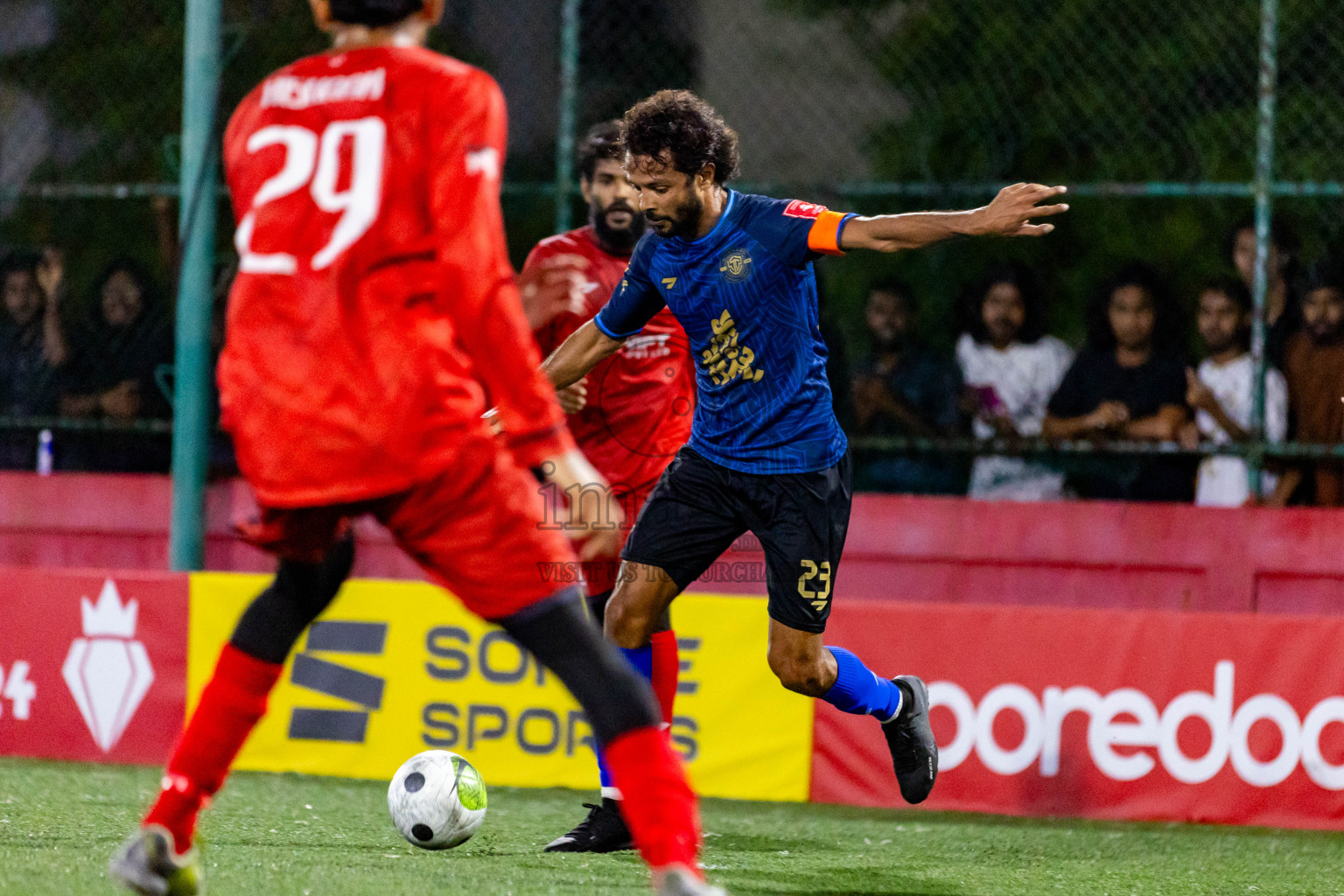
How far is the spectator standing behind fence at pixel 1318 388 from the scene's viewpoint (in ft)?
23.3

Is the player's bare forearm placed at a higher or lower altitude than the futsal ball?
higher

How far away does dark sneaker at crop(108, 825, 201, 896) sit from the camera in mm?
3229

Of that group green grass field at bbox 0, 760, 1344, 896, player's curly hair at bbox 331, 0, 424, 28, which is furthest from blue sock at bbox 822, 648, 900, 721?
player's curly hair at bbox 331, 0, 424, 28

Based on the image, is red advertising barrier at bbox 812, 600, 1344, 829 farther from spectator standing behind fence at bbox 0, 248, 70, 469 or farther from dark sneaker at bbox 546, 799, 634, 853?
spectator standing behind fence at bbox 0, 248, 70, 469

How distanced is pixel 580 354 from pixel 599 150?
1.08 metres

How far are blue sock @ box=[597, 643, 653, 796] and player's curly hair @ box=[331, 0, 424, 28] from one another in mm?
2359

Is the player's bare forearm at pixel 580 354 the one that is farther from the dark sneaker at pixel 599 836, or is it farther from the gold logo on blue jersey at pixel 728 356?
the dark sneaker at pixel 599 836

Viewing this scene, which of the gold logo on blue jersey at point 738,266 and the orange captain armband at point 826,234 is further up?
the orange captain armband at point 826,234

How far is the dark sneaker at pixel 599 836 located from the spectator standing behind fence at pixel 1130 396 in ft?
10.4

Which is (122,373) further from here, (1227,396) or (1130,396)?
(1227,396)

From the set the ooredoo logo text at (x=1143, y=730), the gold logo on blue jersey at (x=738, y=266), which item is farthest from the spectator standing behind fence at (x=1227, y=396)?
the gold logo on blue jersey at (x=738, y=266)

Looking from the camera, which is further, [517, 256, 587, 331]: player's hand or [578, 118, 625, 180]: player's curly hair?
[517, 256, 587, 331]: player's hand

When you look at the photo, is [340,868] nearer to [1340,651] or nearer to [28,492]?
[1340,651]

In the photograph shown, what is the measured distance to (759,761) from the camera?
6.47 meters
